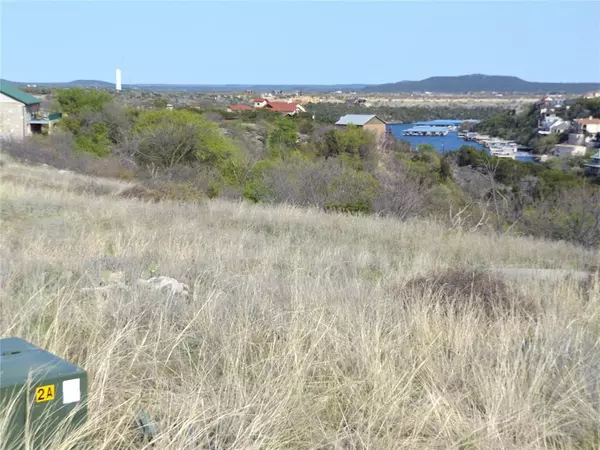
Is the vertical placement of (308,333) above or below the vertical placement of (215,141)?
above

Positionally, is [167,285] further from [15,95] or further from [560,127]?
[560,127]

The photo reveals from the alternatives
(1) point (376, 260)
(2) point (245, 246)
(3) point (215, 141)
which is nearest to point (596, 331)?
(1) point (376, 260)

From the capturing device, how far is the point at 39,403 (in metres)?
2.65

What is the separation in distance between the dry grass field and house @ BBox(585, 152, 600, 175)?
30401mm

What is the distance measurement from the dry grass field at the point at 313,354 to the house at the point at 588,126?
162 ft

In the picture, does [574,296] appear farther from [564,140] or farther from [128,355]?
[564,140]

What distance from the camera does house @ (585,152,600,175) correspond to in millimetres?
34972

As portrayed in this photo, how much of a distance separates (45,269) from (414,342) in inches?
147

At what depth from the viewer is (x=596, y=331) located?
5.12 metres

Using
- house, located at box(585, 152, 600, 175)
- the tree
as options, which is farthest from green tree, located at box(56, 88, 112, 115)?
house, located at box(585, 152, 600, 175)

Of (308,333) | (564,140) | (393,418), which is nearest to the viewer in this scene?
(393,418)

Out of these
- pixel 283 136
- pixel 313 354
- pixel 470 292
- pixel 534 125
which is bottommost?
pixel 283 136

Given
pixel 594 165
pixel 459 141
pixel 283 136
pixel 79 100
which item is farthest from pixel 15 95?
pixel 459 141

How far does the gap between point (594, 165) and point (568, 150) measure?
42.7ft
